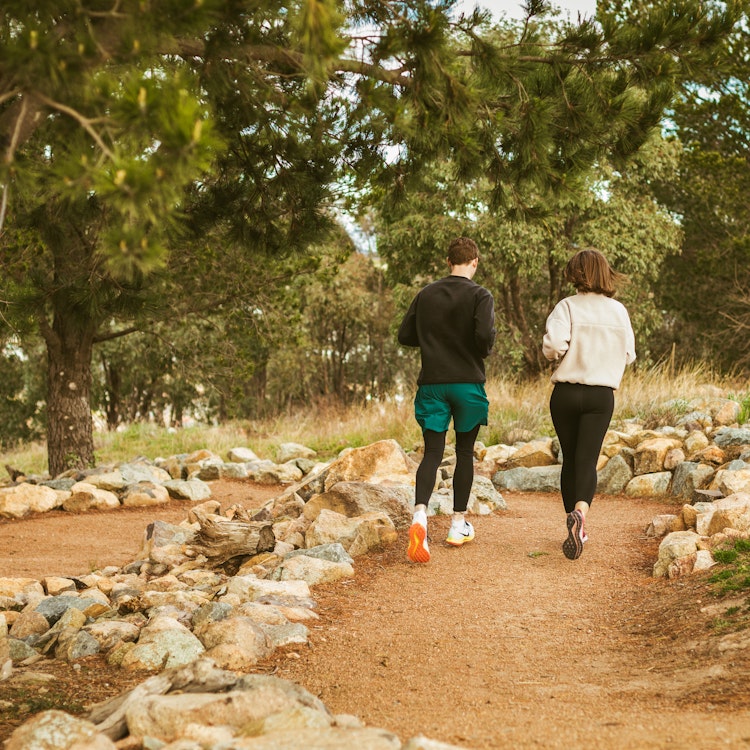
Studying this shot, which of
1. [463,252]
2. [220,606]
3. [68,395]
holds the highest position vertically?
[463,252]

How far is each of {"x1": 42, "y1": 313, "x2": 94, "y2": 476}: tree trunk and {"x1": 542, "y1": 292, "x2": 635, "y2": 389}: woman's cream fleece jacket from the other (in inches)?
269

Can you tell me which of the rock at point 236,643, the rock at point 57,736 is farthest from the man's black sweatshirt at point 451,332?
the rock at point 57,736

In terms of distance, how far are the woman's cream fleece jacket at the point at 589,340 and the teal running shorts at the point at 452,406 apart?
0.52m

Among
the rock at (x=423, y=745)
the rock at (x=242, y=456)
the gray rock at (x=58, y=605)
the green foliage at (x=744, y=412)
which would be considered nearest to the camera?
the rock at (x=423, y=745)

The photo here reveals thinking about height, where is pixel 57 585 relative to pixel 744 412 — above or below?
below

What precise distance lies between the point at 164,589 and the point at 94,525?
3.50m

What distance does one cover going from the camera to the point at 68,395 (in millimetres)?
10320

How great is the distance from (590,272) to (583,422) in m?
0.96

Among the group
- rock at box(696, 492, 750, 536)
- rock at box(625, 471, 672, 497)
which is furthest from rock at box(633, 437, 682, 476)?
rock at box(696, 492, 750, 536)

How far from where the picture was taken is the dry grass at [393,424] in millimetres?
10844

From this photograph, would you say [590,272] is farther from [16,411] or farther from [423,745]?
[16,411]

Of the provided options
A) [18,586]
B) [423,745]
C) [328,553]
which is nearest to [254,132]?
[328,553]

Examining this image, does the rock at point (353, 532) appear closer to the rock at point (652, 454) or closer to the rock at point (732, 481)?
the rock at point (732, 481)

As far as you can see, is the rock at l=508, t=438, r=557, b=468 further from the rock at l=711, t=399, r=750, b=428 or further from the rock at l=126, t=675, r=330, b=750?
the rock at l=126, t=675, r=330, b=750
